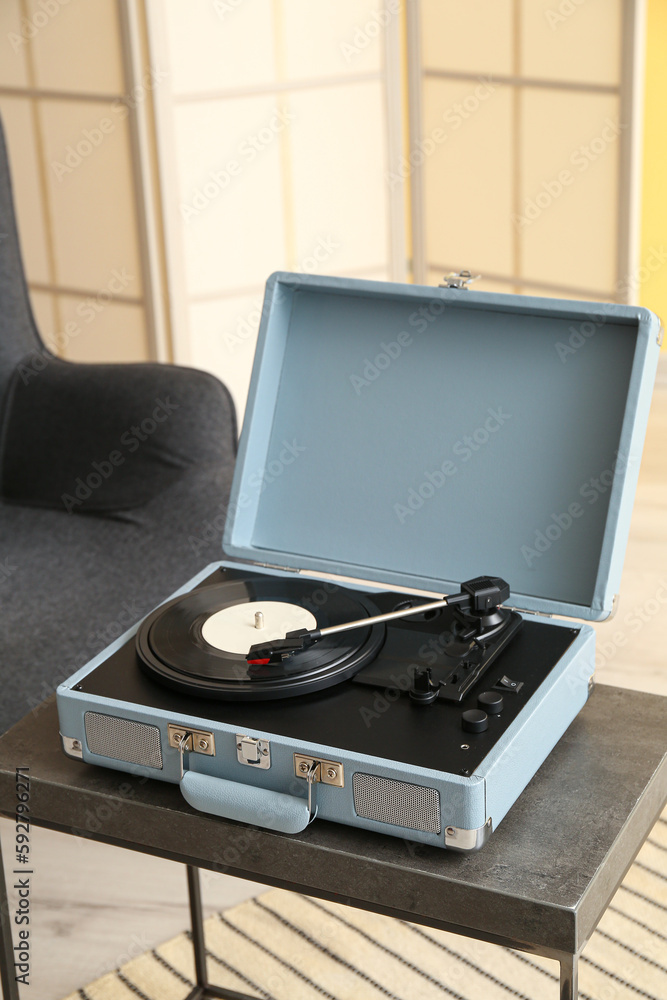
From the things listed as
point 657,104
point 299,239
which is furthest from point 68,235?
point 657,104

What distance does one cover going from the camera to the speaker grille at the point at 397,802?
0.90 meters

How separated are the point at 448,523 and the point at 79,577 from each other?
868mm

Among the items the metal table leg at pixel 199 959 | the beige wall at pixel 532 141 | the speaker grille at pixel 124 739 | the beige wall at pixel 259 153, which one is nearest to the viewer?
the speaker grille at pixel 124 739

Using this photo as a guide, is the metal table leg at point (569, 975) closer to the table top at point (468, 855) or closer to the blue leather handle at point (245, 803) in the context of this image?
the table top at point (468, 855)

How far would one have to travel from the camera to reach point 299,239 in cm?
327

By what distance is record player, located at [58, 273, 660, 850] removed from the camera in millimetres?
946

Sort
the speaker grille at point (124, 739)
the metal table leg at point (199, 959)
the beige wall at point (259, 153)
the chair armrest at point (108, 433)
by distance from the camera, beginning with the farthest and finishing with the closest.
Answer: the beige wall at point (259, 153) → the chair armrest at point (108, 433) → the metal table leg at point (199, 959) → the speaker grille at point (124, 739)

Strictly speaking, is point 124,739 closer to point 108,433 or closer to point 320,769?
point 320,769

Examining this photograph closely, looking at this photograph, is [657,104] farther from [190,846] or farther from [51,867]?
[190,846]

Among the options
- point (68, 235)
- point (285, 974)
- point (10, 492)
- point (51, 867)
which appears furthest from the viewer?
point (68, 235)

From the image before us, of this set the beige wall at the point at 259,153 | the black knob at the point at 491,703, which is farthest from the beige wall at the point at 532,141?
the black knob at the point at 491,703

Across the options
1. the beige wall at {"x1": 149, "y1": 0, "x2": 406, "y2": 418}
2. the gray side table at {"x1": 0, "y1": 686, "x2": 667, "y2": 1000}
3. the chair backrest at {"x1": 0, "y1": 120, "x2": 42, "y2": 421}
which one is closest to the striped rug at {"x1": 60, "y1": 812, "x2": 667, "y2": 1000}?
the gray side table at {"x1": 0, "y1": 686, "x2": 667, "y2": 1000}

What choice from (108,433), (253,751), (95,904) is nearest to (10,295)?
(108,433)

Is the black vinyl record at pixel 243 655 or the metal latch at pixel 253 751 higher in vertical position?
the black vinyl record at pixel 243 655
